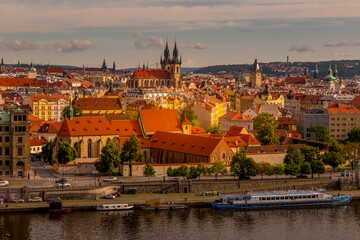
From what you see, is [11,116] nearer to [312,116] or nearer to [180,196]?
[180,196]

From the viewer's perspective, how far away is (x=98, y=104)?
174m

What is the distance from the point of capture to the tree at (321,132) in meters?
134

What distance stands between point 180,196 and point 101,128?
25.2 m

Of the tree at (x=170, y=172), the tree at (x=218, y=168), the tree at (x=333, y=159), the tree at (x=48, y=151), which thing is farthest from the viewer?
the tree at (x=48, y=151)

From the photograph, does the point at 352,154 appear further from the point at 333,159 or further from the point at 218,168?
the point at 218,168

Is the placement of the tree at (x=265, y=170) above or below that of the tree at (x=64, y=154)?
below

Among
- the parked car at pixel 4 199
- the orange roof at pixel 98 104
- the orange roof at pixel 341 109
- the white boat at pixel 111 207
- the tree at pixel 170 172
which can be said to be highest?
the orange roof at pixel 98 104

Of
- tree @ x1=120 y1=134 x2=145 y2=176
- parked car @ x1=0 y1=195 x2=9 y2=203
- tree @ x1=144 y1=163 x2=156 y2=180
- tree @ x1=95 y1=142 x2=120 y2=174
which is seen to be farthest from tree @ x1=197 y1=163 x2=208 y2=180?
parked car @ x1=0 y1=195 x2=9 y2=203

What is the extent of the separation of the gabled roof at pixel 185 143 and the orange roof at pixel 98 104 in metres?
67.8

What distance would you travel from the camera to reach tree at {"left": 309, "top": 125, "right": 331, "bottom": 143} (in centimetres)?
13388

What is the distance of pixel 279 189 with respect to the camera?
87.9 metres

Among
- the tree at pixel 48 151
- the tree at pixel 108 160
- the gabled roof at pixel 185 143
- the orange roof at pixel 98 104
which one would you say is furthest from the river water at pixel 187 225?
the orange roof at pixel 98 104

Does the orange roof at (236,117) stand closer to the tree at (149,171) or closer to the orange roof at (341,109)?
the orange roof at (341,109)

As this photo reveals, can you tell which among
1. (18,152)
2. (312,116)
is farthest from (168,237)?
(312,116)
